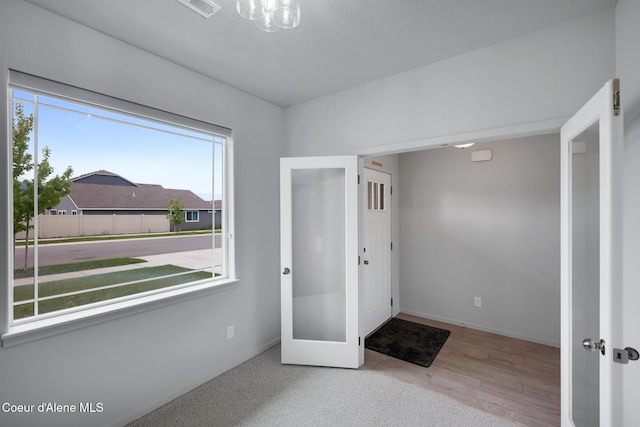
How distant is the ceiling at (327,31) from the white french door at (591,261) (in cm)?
79

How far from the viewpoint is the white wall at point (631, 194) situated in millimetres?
1332

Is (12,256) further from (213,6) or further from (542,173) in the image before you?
(542,173)

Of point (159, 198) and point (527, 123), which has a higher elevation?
point (527, 123)

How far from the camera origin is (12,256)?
1589 mm

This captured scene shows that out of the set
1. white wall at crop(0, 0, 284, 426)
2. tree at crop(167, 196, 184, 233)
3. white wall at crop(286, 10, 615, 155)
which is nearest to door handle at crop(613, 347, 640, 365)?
white wall at crop(286, 10, 615, 155)

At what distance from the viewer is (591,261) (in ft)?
4.73

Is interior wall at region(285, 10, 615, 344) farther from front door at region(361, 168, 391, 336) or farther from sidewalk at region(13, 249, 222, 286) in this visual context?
sidewalk at region(13, 249, 222, 286)

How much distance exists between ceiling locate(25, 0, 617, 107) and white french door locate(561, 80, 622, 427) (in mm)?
786

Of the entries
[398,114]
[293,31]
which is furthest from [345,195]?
[293,31]

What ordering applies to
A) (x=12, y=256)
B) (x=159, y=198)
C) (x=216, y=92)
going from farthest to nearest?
(x=216, y=92)
(x=159, y=198)
(x=12, y=256)

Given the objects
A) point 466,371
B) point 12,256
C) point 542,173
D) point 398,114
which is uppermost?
point 398,114

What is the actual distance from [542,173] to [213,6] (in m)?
3.63

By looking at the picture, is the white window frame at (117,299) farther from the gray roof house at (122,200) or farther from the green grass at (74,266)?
the gray roof house at (122,200)

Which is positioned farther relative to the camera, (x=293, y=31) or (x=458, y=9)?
(x=293, y=31)
